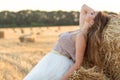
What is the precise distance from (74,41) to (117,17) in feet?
1.63

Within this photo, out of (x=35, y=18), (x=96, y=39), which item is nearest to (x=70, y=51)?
(x=96, y=39)

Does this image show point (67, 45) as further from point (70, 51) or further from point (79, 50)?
point (79, 50)

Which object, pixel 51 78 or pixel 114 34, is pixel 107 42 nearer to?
pixel 114 34

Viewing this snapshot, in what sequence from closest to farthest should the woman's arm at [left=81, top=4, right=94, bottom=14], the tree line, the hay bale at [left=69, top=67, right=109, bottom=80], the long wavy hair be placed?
Answer: the hay bale at [left=69, top=67, right=109, bottom=80] < the long wavy hair < the woman's arm at [left=81, top=4, right=94, bottom=14] < the tree line

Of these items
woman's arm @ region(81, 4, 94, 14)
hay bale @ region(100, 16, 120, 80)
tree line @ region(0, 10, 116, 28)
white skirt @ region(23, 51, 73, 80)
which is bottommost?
tree line @ region(0, 10, 116, 28)

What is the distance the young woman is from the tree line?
1270 inches

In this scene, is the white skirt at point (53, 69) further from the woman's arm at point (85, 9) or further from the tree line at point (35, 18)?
the tree line at point (35, 18)

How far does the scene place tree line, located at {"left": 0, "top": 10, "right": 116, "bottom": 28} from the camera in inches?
1490

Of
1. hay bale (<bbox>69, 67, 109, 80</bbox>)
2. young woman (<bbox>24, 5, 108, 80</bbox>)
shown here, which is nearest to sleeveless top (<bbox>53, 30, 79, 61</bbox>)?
young woman (<bbox>24, 5, 108, 80</bbox>)

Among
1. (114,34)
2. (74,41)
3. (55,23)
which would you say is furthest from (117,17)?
(55,23)

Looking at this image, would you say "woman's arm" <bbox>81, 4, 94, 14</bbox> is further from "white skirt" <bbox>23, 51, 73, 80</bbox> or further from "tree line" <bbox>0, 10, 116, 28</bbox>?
"tree line" <bbox>0, 10, 116, 28</bbox>

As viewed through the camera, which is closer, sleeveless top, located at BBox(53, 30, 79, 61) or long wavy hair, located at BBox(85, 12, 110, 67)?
long wavy hair, located at BBox(85, 12, 110, 67)

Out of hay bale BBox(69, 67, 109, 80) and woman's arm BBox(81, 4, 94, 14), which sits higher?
woman's arm BBox(81, 4, 94, 14)

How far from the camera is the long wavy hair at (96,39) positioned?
4.38m
